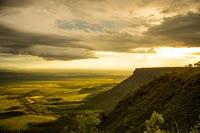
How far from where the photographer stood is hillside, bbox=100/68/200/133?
76562mm

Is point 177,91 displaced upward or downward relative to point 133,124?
upward

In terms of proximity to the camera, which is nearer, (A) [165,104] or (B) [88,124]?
(B) [88,124]

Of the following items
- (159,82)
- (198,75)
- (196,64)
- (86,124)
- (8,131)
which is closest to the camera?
(86,124)

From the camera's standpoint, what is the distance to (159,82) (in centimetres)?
11125

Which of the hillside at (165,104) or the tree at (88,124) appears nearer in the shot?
the hillside at (165,104)

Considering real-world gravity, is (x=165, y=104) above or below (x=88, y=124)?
above

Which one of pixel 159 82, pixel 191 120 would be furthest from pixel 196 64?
pixel 191 120

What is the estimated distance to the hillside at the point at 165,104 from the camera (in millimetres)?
76562

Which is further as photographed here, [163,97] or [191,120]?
[163,97]

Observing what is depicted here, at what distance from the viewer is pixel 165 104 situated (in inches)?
3597

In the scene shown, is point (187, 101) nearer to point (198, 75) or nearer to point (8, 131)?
point (198, 75)

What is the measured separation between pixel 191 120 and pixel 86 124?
71.7 ft

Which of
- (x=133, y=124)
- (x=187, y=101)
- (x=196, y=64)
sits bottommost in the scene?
(x=133, y=124)

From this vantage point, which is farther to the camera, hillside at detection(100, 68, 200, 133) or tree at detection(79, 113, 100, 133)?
tree at detection(79, 113, 100, 133)
